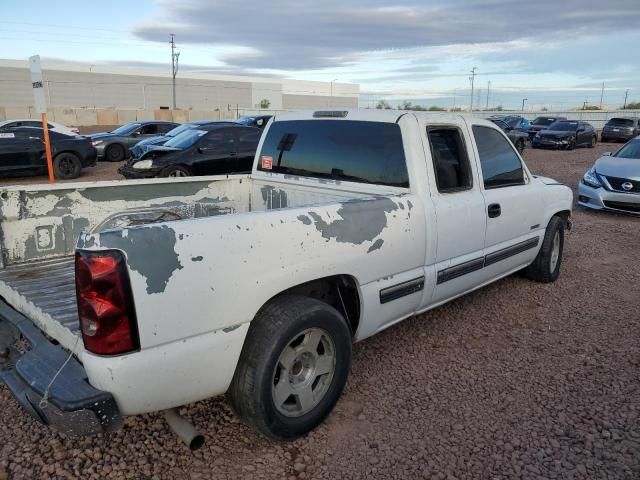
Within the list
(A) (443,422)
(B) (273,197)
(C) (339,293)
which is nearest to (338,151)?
(B) (273,197)

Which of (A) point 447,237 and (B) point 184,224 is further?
(A) point 447,237

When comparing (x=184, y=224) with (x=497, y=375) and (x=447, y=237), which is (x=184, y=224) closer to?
(x=447, y=237)

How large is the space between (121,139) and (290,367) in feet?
54.9

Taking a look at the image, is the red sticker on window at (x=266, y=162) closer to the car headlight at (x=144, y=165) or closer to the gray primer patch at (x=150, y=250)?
the gray primer patch at (x=150, y=250)

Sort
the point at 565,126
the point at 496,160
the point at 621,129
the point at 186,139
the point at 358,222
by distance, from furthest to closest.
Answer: the point at 621,129, the point at 565,126, the point at 186,139, the point at 496,160, the point at 358,222

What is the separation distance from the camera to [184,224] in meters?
2.29

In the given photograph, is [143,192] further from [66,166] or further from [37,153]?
[66,166]

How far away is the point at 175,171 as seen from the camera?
11.6 metres

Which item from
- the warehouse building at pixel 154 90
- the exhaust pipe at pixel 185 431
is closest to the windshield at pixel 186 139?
the exhaust pipe at pixel 185 431

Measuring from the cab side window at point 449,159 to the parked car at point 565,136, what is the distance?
76.6 ft

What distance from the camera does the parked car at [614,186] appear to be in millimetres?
9359

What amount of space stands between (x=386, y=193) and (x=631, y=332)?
8.63 feet

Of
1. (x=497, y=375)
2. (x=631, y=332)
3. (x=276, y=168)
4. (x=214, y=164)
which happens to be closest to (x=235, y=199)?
(x=276, y=168)

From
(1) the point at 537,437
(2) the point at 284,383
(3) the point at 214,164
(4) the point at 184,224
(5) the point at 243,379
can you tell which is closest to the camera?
(4) the point at 184,224
